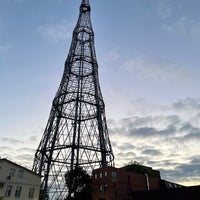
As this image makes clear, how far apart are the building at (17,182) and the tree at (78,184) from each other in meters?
5.84

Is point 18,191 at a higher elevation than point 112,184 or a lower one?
lower

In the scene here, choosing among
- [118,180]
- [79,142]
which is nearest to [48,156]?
[79,142]

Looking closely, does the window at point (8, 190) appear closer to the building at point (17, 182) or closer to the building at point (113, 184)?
the building at point (17, 182)

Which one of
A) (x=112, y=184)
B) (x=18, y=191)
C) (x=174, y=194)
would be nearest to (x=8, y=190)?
(x=18, y=191)

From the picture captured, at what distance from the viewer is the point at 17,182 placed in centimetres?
2617

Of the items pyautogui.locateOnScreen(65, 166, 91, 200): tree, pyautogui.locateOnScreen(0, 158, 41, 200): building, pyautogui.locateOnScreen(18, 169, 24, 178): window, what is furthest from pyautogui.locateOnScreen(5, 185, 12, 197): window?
pyautogui.locateOnScreen(65, 166, 91, 200): tree

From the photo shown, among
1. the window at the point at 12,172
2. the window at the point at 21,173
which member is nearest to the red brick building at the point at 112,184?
the window at the point at 21,173

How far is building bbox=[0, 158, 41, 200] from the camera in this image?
25.0 m

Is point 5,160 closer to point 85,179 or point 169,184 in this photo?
point 85,179

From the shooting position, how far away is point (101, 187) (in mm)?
34938

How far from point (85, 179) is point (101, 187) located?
110 inches

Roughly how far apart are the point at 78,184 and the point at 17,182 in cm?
1099

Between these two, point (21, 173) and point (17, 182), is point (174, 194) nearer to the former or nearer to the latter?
point (21, 173)

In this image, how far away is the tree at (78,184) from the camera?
3272 centimetres
